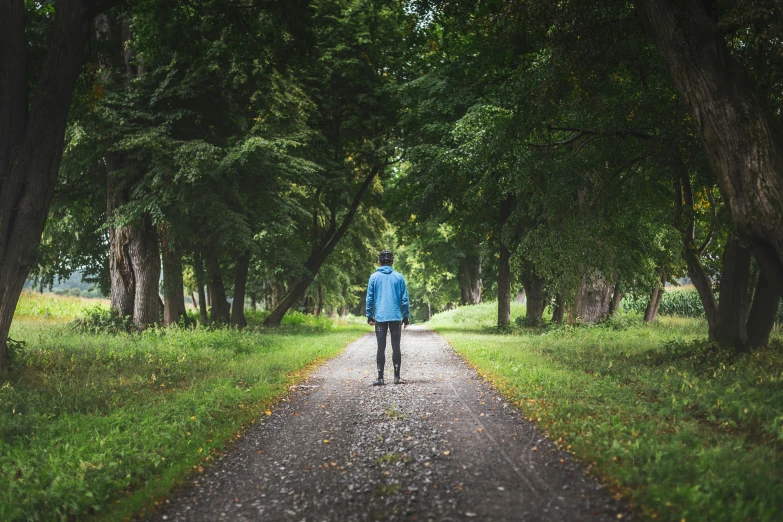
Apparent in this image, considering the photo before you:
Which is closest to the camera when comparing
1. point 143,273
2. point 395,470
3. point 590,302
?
point 395,470

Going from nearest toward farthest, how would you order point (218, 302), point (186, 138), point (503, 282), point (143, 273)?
point (186, 138), point (143, 273), point (218, 302), point (503, 282)

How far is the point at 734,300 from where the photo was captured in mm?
9531

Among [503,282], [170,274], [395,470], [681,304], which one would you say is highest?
[170,274]

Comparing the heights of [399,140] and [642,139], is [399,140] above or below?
above

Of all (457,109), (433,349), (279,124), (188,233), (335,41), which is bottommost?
(433,349)

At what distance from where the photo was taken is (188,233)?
52.3 ft

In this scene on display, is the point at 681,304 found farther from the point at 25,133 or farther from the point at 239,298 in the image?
the point at 25,133

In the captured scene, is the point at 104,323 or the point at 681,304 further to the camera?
the point at 681,304

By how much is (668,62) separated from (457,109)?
1216cm

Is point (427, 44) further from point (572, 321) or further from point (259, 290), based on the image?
point (259, 290)

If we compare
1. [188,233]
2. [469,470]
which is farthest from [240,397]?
[188,233]

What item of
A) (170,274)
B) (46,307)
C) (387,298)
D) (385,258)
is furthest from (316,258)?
(387,298)

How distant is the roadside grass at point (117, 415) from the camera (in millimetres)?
4418

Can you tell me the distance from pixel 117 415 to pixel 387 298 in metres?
4.41
